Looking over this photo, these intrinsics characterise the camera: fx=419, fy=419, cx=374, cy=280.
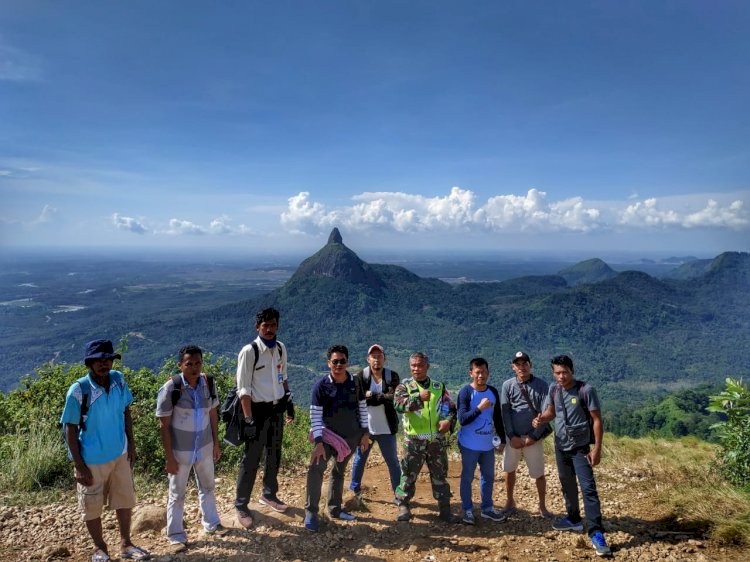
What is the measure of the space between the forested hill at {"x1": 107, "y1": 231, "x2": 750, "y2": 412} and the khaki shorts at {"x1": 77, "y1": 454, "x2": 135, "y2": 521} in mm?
77691

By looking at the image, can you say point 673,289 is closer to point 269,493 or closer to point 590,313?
point 590,313

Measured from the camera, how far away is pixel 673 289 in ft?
584

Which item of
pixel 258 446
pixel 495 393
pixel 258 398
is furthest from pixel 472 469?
pixel 258 398

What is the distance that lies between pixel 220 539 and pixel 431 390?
7.98 feet

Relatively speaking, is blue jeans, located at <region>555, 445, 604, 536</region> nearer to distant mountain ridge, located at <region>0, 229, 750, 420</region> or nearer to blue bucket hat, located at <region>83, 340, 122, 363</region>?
blue bucket hat, located at <region>83, 340, 122, 363</region>

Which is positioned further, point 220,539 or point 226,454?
point 226,454

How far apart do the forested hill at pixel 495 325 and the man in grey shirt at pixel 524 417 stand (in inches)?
3047

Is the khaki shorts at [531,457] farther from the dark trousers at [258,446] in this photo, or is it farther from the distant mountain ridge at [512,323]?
the distant mountain ridge at [512,323]

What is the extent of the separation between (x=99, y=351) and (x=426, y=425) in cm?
304

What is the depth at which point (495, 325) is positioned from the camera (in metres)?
136

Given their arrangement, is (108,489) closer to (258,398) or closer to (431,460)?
(258,398)

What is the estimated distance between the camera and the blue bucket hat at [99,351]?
133 inches

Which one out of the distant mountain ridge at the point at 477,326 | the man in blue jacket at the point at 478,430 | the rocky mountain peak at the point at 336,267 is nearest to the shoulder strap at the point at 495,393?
the man in blue jacket at the point at 478,430

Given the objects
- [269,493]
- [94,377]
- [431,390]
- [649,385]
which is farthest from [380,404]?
[649,385]
